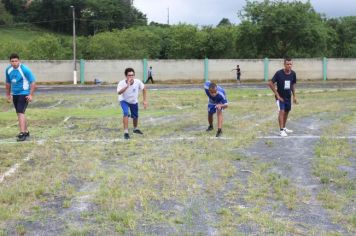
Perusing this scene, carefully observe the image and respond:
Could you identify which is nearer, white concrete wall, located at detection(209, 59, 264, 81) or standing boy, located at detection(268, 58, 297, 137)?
standing boy, located at detection(268, 58, 297, 137)

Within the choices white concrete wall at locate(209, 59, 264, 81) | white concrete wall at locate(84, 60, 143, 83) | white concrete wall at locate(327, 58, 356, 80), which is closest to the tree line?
white concrete wall at locate(327, 58, 356, 80)

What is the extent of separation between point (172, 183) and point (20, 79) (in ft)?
16.2

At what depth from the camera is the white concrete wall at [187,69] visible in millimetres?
38750

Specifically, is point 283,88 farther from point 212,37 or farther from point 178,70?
point 212,37

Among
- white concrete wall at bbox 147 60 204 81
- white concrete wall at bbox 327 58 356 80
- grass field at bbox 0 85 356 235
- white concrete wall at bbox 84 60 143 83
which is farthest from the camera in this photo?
white concrete wall at bbox 327 58 356 80

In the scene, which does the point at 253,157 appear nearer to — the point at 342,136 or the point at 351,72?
the point at 342,136

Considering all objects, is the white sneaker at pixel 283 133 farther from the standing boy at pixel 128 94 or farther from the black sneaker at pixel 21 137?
the black sneaker at pixel 21 137

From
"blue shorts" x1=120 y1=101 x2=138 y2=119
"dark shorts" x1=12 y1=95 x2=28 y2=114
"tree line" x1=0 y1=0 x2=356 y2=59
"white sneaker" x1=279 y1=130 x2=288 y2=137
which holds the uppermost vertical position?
"tree line" x1=0 y1=0 x2=356 y2=59

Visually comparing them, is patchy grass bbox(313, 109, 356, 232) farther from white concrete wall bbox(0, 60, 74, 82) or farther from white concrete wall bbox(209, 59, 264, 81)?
white concrete wall bbox(0, 60, 74, 82)

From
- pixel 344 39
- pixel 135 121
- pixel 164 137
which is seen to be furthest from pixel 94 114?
pixel 344 39

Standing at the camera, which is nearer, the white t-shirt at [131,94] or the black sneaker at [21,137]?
the black sneaker at [21,137]

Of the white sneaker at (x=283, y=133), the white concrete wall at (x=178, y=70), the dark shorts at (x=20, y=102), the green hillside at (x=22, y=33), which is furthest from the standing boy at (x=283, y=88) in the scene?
the green hillside at (x=22, y=33)

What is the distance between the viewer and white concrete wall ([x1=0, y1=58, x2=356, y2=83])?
127 ft

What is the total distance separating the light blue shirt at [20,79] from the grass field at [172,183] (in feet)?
3.25
